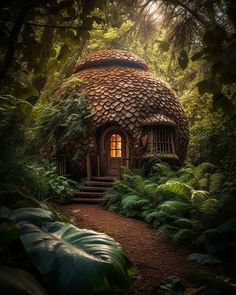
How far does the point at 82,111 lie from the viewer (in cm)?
1169

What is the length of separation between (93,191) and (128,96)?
402 cm

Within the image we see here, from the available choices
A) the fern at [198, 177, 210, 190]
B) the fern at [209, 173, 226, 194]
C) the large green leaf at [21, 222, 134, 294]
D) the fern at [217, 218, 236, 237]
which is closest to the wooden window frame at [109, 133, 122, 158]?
the fern at [198, 177, 210, 190]

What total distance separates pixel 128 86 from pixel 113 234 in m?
A: 7.85

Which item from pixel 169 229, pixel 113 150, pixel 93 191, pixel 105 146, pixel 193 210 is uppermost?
pixel 105 146

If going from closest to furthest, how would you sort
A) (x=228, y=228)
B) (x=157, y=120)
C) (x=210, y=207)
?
(x=228, y=228), (x=210, y=207), (x=157, y=120)

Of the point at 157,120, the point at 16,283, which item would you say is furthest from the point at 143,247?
the point at 157,120

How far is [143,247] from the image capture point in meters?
5.03

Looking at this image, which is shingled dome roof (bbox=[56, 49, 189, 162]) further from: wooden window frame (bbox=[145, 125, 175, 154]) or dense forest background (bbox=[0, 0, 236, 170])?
dense forest background (bbox=[0, 0, 236, 170])

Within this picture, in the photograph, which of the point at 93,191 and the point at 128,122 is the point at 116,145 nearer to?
the point at 128,122

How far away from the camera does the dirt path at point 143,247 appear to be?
3791 mm

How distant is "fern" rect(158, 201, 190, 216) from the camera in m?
5.92

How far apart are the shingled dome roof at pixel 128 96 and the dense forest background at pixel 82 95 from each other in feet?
2.01

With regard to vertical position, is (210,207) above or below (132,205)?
above

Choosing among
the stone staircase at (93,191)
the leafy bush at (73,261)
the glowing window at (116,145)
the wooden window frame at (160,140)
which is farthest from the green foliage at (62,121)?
the leafy bush at (73,261)
